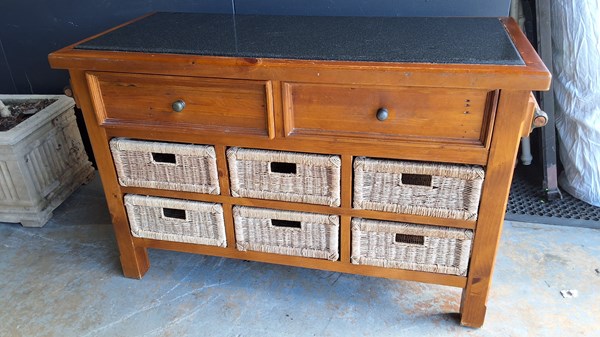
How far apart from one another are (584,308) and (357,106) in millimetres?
962

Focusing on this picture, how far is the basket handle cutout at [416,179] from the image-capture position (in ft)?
4.12

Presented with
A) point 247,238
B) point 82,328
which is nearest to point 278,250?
point 247,238

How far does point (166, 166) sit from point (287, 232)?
1.31ft

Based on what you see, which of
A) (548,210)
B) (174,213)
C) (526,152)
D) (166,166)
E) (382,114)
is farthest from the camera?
(526,152)

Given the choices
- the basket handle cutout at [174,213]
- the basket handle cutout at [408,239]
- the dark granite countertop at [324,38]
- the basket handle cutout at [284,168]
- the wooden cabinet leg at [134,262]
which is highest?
the dark granite countertop at [324,38]

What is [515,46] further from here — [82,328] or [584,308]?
[82,328]

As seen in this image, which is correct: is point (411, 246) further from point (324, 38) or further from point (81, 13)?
point (81, 13)

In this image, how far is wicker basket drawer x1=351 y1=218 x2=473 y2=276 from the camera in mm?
1286

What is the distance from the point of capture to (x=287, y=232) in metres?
1.40

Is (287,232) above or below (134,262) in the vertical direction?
above

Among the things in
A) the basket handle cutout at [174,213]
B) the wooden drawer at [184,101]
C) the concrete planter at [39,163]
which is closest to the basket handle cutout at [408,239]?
the wooden drawer at [184,101]

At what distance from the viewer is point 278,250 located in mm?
1433

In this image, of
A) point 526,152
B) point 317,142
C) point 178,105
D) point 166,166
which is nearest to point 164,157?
point 166,166

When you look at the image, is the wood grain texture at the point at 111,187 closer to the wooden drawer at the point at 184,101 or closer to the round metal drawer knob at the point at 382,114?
the wooden drawer at the point at 184,101
